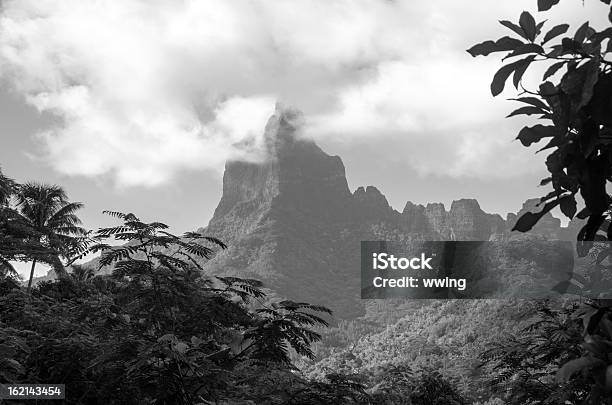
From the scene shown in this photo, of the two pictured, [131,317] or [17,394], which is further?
[131,317]

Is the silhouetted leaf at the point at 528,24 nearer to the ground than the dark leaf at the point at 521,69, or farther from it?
farther from it

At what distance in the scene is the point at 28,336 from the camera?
4605 mm

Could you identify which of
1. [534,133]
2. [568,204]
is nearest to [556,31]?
[534,133]

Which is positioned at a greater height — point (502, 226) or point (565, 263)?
point (502, 226)

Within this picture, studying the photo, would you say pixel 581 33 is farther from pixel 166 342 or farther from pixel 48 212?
pixel 48 212

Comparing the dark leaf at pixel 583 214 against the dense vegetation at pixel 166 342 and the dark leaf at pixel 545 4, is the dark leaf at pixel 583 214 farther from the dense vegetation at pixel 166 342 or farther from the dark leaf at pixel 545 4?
the dense vegetation at pixel 166 342

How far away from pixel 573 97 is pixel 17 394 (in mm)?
4151

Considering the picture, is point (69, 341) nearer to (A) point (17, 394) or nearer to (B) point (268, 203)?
(A) point (17, 394)

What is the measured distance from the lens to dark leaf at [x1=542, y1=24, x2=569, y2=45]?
1.05m

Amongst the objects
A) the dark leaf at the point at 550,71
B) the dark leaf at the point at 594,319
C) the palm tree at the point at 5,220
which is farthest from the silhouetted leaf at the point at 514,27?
the palm tree at the point at 5,220

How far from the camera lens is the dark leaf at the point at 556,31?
1.05 m

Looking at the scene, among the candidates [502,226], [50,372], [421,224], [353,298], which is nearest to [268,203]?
[353,298]

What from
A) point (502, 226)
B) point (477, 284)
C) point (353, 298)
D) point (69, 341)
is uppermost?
point (502, 226)

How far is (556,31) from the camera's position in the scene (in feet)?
3.47
